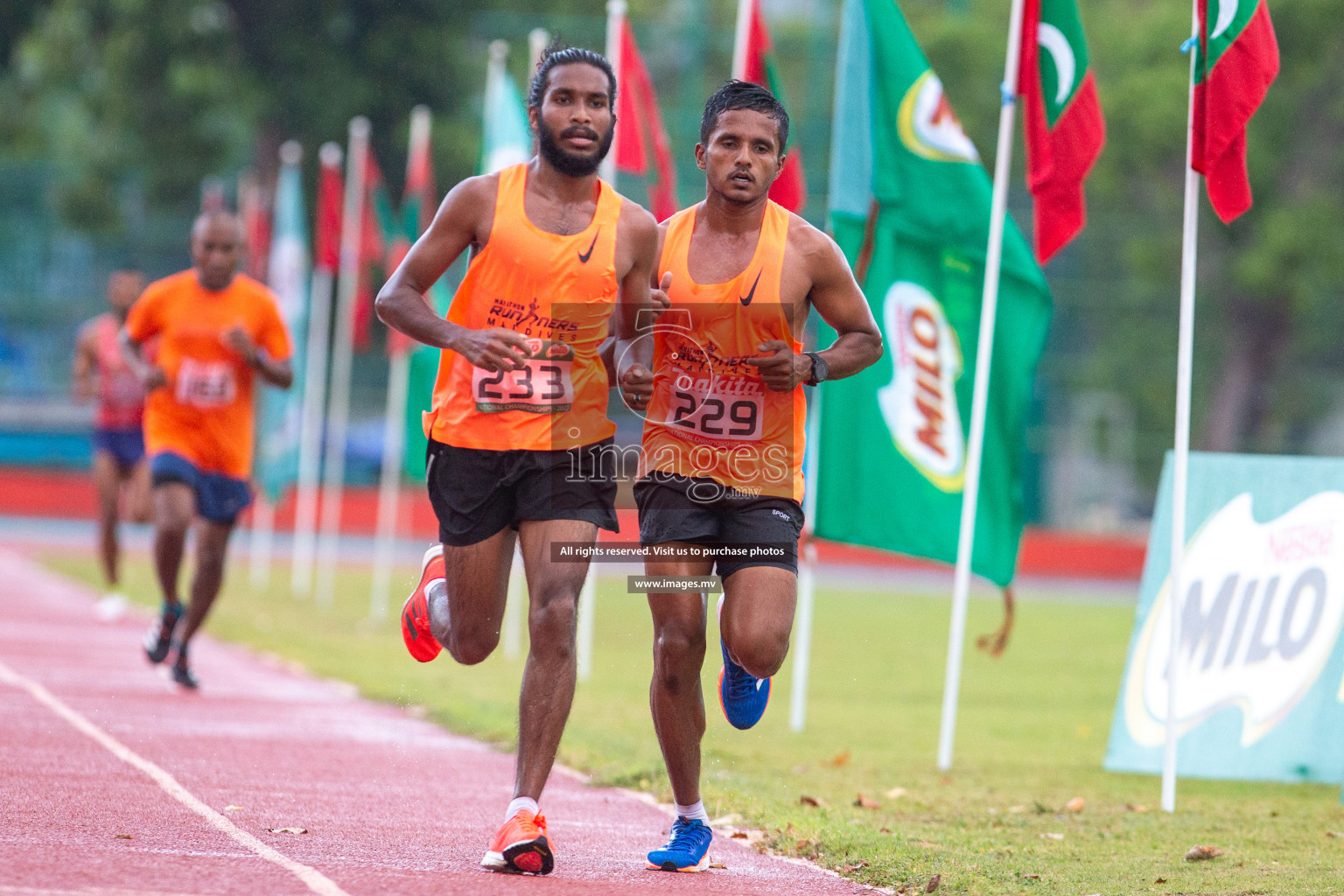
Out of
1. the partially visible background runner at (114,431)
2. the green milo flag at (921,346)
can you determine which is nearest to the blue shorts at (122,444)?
the partially visible background runner at (114,431)

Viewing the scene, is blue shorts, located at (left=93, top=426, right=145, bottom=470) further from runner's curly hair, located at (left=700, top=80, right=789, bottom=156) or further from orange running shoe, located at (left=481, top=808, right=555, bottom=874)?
orange running shoe, located at (left=481, top=808, right=555, bottom=874)

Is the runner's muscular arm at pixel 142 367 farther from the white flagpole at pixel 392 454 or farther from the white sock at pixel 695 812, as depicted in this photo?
the white flagpole at pixel 392 454

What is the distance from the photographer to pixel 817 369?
6012mm

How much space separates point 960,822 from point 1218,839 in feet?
3.33

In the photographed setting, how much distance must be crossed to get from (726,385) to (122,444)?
421 inches

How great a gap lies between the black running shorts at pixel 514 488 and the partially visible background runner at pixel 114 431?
32.0ft

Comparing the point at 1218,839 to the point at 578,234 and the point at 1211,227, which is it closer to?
the point at 578,234

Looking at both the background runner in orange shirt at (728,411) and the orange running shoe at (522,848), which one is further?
the background runner in orange shirt at (728,411)

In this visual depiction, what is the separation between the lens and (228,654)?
13.6 meters

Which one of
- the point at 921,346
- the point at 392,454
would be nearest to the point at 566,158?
the point at 921,346

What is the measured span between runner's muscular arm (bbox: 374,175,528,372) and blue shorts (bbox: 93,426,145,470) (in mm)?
10173

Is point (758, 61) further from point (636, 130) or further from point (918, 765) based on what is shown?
point (918, 765)

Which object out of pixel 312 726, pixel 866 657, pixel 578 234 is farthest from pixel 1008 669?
pixel 578 234

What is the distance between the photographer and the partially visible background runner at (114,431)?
15.4 m
